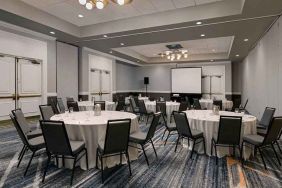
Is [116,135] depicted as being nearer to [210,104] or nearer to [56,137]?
[56,137]

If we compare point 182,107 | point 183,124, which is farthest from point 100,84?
point 183,124

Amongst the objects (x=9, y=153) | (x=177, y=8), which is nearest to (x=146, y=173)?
(x=9, y=153)

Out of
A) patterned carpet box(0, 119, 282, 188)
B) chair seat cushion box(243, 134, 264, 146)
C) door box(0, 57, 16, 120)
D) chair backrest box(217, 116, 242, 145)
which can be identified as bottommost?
patterned carpet box(0, 119, 282, 188)

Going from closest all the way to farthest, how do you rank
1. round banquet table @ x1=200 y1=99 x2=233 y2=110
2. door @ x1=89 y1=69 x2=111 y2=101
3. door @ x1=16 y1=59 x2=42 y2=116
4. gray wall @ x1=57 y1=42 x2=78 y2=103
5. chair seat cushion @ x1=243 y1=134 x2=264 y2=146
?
chair seat cushion @ x1=243 y1=134 x2=264 y2=146 < door @ x1=16 y1=59 x2=42 y2=116 < gray wall @ x1=57 y1=42 x2=78 y2=103 < round banquet table @ x1=200 y1=99 x2=233 y2=110 < door @ x1=89 y1=69 x2=111 y2=101

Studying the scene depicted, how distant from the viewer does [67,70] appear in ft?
26.9

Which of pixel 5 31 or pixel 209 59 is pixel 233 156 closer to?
pixel 5 31

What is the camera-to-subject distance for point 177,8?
541 cm

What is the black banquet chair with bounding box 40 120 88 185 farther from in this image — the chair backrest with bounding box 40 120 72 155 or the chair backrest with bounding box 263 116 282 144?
the chair backrest with bounding box 263 116 282 144

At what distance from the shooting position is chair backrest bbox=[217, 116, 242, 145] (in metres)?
3.25

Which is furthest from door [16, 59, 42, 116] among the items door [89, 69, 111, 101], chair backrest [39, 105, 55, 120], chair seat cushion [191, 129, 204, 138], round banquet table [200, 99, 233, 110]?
round banquet table [200, 99, 233, 110]

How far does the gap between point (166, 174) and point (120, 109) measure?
411 centimetres

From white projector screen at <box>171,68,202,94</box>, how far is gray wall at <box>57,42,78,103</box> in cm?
714

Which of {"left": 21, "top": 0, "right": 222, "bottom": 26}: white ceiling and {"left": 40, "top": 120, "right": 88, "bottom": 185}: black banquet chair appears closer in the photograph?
{"left": 40, "top": 120, "right": 88, "bottom": 185}: black banquet chair

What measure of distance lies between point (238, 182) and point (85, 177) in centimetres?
224
